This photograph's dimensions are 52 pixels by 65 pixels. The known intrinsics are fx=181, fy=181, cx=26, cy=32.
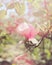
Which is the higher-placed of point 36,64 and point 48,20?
point 48,20

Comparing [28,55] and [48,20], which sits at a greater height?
[48,20]

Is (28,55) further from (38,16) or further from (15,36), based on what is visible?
(38,16)

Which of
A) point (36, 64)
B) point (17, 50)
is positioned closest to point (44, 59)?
point (36, 64)

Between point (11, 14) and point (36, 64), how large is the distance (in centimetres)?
35

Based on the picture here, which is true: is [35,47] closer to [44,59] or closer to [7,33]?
[44,59]

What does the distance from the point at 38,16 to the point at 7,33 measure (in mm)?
222

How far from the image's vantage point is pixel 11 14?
1.14 metres

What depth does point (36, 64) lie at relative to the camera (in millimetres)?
1055

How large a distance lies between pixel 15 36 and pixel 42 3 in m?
0.27

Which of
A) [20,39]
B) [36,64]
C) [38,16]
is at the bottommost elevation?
[36,64]

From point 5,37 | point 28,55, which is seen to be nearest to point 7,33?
point 5,37

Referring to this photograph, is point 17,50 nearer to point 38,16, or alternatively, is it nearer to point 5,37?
point 5,37

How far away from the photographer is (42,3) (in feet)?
3.79

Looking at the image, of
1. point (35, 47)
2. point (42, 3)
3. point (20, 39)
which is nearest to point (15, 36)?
point (20, 39)
